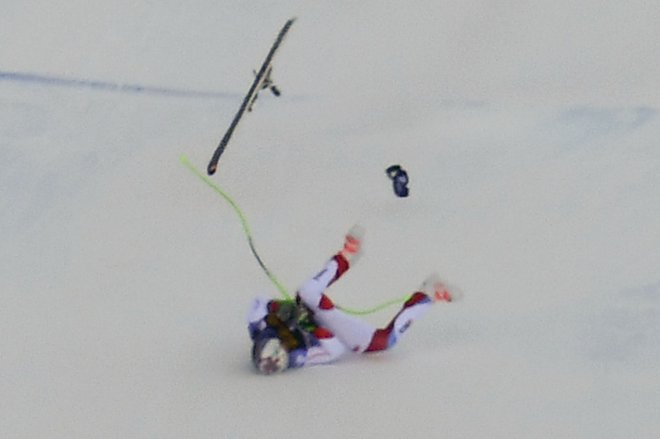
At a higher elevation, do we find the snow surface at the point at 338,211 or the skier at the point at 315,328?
the skier at the point at 315,328

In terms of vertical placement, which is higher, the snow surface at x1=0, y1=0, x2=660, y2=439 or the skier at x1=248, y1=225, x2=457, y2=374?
the skier at x1=248, y1=225, x2=457, y2=374

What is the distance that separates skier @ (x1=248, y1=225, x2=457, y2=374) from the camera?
93cm

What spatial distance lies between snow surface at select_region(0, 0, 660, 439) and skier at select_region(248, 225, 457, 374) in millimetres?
16

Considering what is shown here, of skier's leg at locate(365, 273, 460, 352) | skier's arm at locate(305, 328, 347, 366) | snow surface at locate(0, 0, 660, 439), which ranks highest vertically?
skier's leg at locate(365, 273, 460, 352)

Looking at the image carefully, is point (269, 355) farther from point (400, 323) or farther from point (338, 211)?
point (338, 211)

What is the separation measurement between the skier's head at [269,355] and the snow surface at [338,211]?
14mm

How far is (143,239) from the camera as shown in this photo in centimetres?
121

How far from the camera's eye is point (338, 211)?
1271mm

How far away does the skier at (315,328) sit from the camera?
929mm

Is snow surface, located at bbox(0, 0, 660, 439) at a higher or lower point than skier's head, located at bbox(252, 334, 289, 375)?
lower

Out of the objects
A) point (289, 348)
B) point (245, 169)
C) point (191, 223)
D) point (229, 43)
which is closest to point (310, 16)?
point (229, 43)

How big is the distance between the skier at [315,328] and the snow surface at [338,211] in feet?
0.05

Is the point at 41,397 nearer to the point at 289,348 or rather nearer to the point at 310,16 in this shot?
the point at 289,348

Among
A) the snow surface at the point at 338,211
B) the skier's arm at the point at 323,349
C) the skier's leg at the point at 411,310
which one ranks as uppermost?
the skier's leg at the point at 411,310
